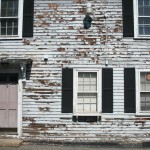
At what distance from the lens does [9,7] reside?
14.3 metres

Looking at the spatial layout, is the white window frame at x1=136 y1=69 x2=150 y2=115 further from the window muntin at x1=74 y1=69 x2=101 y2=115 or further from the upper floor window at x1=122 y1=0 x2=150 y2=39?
the window muntin at x1=74 y1=69 x2=101 y2=115

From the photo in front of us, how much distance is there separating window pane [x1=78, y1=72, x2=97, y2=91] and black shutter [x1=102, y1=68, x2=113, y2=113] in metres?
0.34

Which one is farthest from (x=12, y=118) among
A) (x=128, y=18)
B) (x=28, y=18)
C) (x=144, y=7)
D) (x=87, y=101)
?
(x=144, y=7)

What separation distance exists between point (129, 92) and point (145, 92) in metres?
0.58

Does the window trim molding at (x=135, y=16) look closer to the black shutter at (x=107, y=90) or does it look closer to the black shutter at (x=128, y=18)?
the black shutter at (x=128, y=18)

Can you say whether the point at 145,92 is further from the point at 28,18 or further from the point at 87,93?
the point at 28,18

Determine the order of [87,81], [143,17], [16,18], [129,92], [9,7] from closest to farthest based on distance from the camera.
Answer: [129,92]
[87,81]
[143,17]
[16,18]
[9,7]

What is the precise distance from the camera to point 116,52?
13953 mm

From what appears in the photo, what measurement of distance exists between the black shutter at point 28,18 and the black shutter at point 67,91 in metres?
1.91

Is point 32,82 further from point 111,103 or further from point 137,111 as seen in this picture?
point 137,111

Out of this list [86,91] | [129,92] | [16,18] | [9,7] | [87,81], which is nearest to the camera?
[129,92]

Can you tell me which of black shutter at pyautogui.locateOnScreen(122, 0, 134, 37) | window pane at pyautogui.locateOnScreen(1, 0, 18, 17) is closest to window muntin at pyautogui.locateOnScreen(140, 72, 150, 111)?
black shutter at pyautogui.locateOnScreen(122, 0, 134, 37)

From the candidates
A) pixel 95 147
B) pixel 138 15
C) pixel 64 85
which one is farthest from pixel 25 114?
pixel 138 15

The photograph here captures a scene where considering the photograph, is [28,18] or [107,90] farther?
[28,18]
